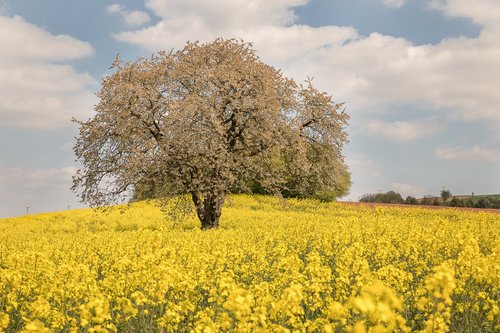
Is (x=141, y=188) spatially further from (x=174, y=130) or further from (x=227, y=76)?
(x=227, y=76)

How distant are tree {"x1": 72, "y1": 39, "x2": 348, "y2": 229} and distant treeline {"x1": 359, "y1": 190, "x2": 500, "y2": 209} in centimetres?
3485

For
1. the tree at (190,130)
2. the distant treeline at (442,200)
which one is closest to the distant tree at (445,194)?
the distant treeline at (442,200)

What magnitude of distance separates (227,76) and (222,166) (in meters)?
4.62

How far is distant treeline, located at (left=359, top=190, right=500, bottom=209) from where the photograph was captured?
177 ft

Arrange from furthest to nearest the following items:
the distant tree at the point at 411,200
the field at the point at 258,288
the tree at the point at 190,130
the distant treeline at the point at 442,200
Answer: the distant tree at the point at 411,200, the distant treeline at the point at 442,200, the tree at the point at 190,130, the field at the point at 258,288

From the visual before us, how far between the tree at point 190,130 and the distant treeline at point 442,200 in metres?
34.9

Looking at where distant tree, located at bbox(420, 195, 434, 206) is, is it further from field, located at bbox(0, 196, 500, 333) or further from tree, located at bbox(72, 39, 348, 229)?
field, located at bbox(0, 196, 500, 333)

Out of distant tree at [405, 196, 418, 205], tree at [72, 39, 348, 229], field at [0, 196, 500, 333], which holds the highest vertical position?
tree at [72, 39, 348, 229]

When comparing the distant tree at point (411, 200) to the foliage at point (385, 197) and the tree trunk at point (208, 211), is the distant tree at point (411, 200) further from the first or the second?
the tree trunk at point (208, 211)

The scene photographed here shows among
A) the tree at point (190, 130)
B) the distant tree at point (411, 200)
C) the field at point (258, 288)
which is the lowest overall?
the field at point (258, 288)

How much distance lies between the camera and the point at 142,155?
2384 cm

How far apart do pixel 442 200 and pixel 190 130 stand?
4506cm

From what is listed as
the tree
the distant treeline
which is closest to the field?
the tree

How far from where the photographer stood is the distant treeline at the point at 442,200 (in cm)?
5391
